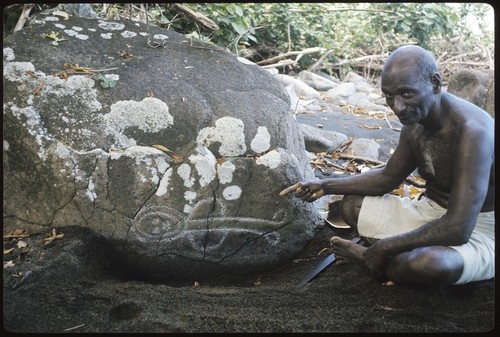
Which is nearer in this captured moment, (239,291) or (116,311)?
(116,311)

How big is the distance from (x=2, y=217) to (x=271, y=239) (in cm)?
156

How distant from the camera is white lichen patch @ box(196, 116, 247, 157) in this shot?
121 inches

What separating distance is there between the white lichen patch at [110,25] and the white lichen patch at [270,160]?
151cm

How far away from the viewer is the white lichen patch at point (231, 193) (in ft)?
9.80

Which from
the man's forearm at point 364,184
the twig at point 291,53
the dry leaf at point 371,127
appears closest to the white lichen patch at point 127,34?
the man's forearm at point 364,184

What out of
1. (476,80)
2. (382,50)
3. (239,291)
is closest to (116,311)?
(239,291)

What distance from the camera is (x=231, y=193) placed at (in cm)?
300

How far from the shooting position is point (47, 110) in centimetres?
294

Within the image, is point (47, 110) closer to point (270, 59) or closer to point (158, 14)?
point (158, 14)

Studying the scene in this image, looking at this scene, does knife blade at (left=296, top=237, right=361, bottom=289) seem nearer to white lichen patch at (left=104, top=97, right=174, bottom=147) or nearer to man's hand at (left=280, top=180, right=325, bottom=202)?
man's hand at (left=280, top=180, right=325, bottom=202)

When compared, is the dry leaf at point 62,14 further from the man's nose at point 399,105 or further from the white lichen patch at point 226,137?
the man's nose at point 399,105

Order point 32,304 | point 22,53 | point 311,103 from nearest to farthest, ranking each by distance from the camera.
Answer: point 32,304
point 22,53
point 311,103

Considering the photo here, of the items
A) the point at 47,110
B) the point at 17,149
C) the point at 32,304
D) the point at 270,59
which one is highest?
the point at 47,110

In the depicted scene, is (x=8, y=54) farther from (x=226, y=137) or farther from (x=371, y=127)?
(x=371, y=127)
